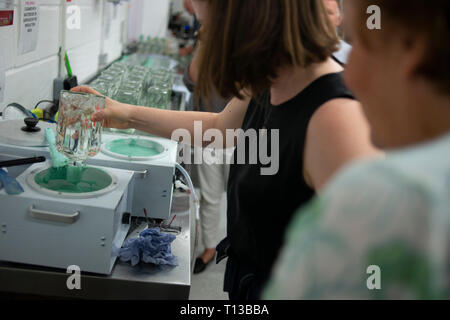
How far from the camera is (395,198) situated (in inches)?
14.3

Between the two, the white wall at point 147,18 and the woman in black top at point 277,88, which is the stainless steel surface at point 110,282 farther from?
the white wall at point 147,18

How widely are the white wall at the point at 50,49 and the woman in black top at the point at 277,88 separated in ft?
3.23

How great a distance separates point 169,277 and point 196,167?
1.75 metres

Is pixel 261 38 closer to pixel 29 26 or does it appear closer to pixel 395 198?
pixel 395 198

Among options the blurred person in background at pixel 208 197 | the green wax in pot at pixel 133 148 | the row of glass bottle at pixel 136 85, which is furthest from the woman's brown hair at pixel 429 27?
the blurred person in background at pixel 208 197

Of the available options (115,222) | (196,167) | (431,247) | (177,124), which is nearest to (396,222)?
(431,247)

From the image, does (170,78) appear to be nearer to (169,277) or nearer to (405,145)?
(169,277)

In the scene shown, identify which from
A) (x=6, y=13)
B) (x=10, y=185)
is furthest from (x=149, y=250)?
(x=6, y=13)

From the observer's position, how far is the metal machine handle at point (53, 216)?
1.19m

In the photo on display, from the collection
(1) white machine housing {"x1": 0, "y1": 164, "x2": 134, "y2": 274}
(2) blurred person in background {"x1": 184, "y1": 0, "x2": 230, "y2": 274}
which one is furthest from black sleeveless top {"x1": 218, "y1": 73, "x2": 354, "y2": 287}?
(2) blurred person in background {"x1": 184, "y1": 0, "x2": 230, "y2": 274}

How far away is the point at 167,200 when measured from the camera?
1.61 m

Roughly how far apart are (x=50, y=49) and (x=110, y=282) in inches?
54.6

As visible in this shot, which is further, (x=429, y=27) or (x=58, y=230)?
(x=58, y=230)

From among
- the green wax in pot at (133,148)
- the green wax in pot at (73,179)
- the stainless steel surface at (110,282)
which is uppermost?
the green wax in pot at (133,148)
